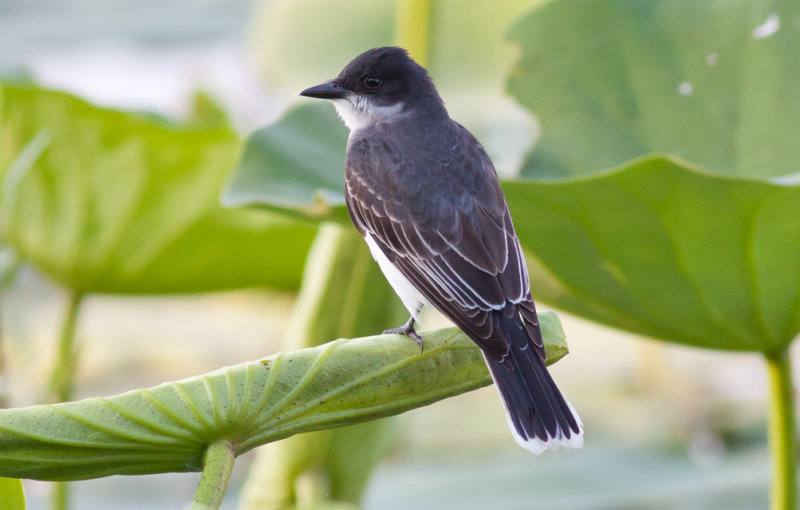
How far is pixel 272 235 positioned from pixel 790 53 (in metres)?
1.41

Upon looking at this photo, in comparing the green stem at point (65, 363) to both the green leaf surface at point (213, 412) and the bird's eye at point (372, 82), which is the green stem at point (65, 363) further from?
the green leaf surface at point (213, 412)

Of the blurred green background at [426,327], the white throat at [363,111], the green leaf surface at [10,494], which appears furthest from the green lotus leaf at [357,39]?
the green leaf surface at [10,494]

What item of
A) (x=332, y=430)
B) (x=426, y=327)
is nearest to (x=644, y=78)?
(x=332, y=430)

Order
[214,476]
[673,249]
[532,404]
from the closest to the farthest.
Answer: [214,476] < [532,404] < [673,249]

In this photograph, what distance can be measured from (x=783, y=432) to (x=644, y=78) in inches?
39.9

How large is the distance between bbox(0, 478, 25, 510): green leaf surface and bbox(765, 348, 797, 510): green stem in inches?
50.6

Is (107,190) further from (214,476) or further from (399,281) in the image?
(214,476)

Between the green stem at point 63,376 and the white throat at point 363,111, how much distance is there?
2.51 feet

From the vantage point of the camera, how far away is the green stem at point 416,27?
2328 millimetres

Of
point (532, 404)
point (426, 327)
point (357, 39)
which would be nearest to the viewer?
point (532, 404)

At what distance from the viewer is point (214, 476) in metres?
1.09

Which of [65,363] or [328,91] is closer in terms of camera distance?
[328,91]

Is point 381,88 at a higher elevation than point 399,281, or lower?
higher

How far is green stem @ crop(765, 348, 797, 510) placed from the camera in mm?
1893
